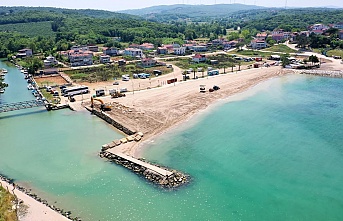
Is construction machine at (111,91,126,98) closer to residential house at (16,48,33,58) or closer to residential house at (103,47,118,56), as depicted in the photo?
residential house at (103,47,118,56)

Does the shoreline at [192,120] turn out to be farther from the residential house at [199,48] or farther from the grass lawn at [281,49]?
the residential house at [199,48]

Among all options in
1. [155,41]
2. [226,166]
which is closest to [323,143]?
[226,166]

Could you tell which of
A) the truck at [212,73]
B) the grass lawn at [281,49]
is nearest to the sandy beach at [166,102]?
the truck at [212,73]

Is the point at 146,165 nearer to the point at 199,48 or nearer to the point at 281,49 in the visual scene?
the point at 199,48

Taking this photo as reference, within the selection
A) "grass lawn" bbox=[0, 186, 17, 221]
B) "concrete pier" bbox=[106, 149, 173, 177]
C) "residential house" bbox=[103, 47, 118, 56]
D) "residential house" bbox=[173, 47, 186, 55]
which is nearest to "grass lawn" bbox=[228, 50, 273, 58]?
"residential house" bbox=[173, 47, 186, 55]

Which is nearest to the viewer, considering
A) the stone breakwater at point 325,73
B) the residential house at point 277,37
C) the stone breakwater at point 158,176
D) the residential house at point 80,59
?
the stone breakwater at point 158,176

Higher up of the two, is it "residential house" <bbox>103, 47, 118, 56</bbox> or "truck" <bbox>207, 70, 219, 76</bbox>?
"residential house" <bbox>103, 47, 118, 56</bbox>

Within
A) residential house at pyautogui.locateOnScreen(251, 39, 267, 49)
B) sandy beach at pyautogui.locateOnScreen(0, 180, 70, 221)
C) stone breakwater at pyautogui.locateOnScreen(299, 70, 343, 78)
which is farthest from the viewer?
residential house at pyautogui.locateOnScreen(251, 39, 267, 49)
